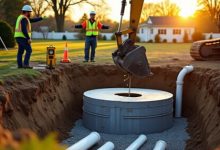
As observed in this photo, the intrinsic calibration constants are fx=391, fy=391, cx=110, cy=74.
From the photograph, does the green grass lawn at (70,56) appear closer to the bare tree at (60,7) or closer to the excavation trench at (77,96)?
the excavation trench at (77,96)

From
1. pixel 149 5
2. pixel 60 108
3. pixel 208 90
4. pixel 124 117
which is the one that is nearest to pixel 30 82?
pixel 60 108

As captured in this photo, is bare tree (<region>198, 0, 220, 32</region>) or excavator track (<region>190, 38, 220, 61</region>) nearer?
excavator track (<region>190, 38, 220, 61</region>)

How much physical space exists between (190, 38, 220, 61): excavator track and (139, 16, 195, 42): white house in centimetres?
4338

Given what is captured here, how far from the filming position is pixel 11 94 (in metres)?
8.43

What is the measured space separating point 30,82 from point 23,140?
8.67m

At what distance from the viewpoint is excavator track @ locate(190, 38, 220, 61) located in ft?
54.8

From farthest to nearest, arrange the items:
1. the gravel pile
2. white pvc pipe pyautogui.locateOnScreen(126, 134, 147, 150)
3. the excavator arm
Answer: the excavator arm < the gravel pile < white pvc pipe pyautogui.locateOnScreen(126, 134, 147, 150)

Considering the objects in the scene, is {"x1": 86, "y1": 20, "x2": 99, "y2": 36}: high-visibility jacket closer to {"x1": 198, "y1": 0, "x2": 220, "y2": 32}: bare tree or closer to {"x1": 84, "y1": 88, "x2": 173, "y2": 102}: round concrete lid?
{"x1": 84, "y1": 88, "x2": 173, "y2": 102}: round concrete lid

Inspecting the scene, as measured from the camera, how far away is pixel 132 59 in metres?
10.2

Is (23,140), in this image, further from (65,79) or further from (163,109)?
(65,79)

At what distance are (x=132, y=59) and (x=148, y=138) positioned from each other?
210 centimetres

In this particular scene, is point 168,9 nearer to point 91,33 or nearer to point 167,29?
point 167,29

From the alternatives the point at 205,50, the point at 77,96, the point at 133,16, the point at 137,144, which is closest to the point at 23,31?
the point at 77,96

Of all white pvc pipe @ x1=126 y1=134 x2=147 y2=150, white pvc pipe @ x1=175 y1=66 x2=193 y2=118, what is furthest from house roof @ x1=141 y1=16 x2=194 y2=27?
white pvc pipe @ x1=126 y1=134 x2=147 y2=150
